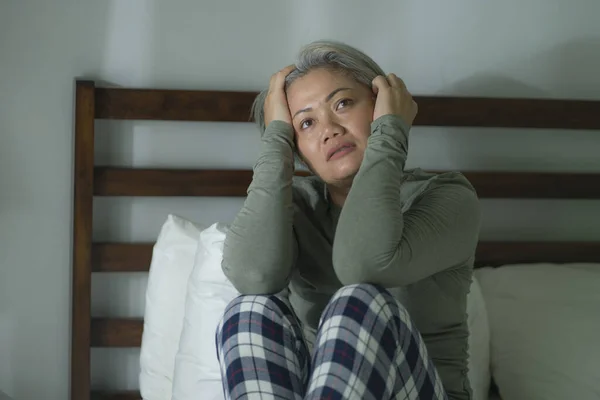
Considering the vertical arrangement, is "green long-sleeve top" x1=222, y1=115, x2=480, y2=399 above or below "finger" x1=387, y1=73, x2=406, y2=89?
below

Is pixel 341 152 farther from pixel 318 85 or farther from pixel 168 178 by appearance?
pixel 168 178

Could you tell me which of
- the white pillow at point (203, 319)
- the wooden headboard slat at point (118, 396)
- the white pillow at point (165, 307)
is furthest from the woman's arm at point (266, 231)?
the wooden headboard slat at point (118, 396)

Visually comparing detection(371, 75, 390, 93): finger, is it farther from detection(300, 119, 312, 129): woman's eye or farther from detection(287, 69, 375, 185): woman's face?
detection(300, 119, 312, 129): woman's eye

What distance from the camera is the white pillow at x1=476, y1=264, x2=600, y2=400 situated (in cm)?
165

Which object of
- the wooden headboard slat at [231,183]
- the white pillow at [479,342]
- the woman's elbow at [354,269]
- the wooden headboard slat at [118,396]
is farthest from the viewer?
the wooden headboard slat at [118,396]

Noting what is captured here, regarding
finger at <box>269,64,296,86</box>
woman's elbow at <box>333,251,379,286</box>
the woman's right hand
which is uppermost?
finger at <box>269,64,296,86</box>

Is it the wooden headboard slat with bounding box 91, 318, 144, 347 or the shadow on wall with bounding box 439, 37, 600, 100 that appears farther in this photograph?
the shadow on wall with bounding box 439, 37, 600, 100

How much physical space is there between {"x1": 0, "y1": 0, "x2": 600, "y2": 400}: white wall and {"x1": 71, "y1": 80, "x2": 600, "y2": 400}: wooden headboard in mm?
65

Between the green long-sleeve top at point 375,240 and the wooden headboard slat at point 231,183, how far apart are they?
0.45 metres

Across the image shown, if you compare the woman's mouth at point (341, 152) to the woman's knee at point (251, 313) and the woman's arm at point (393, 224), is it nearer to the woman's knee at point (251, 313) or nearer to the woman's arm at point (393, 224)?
the woman's arm at point (393, 224)

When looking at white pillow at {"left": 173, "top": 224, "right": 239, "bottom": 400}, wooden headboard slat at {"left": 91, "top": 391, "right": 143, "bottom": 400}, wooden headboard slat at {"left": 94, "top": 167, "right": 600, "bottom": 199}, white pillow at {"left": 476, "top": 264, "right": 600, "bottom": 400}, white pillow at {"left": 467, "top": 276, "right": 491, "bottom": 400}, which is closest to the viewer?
white pillow at {"left": 173, "top": 224, "right": 239, "bottom": 400}

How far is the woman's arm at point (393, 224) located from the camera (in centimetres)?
120

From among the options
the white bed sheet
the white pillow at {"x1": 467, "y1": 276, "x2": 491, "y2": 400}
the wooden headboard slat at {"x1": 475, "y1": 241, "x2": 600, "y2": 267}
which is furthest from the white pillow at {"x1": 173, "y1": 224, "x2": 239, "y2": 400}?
the wooden headboard slat at {"x1": 475, "y1": 241, "x2": 600, "y2": 267}

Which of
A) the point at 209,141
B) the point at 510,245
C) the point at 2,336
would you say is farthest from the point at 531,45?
the point at 2,336
